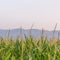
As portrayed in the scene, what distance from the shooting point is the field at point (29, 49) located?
8.58 feet

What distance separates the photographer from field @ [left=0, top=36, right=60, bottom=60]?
262 cm

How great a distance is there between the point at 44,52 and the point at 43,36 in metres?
0.29

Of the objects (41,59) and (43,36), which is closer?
(41,59)

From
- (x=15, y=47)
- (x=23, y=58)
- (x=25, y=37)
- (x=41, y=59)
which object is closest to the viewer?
(x=23, y=58)

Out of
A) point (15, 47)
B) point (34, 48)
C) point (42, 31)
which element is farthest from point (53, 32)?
point (15, 47)

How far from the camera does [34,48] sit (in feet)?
9.80

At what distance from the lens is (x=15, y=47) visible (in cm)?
297

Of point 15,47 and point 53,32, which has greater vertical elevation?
point 53,32

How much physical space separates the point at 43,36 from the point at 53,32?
15 cm

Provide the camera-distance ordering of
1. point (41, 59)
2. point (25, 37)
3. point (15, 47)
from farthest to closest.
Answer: point (25, 37)
point (15, 47)
point (41, 59)

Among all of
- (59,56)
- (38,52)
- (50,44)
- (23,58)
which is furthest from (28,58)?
(50,44)

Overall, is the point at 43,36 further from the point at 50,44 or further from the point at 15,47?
the point at 15,47

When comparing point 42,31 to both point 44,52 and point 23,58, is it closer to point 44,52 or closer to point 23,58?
point 44,52

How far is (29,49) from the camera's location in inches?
110
